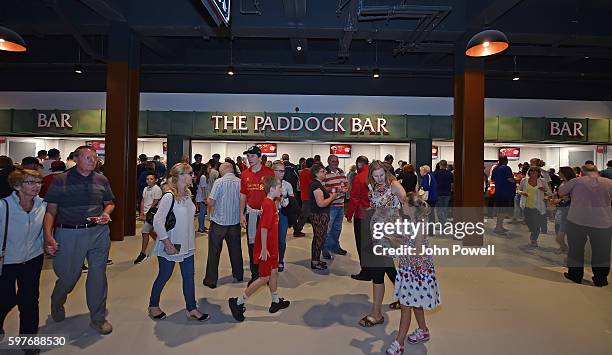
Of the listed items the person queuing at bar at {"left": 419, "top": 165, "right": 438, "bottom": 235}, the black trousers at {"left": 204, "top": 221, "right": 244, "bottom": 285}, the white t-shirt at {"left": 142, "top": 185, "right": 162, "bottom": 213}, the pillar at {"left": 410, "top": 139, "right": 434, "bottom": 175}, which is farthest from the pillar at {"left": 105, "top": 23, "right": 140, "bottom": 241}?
the pillar at {"left": 410, "top": 139, "right": 434, "bottom": 175}

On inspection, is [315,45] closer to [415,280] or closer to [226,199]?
[226,199]

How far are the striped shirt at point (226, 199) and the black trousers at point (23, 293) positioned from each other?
189cm

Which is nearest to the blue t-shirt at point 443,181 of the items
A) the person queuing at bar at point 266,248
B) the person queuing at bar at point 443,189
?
the person queuing at bar at point 443,189

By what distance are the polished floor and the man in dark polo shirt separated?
1.39 ft

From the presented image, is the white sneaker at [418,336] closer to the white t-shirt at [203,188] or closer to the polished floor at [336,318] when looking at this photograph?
the polished floor at [336,318]

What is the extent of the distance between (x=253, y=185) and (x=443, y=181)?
594 cm

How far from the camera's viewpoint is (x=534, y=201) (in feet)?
24.0

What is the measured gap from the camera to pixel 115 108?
7359 mm

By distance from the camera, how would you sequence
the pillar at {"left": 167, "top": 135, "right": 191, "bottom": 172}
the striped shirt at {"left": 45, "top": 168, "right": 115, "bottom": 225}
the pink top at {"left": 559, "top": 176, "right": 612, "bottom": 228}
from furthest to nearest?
the pillar at {"left": 167, "top": 135, "right": 191, "bottom": 172} < the pink top at {"left": 559, "top": 176, "right": 612, "bottom": 228} < the striped shirt at {"left": 45, "top": 168, "right": 115, "bottom": 225}

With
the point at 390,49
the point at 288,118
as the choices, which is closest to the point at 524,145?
the point at 390,49

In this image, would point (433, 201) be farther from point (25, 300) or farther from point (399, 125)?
point (25, 300)

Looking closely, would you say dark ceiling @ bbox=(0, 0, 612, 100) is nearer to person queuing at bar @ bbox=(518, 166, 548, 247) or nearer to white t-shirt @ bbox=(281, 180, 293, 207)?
person queuing at bar @ bbox=(518, 166, 548, 247)

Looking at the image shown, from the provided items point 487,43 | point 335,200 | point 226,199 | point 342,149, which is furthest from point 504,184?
point 226,199

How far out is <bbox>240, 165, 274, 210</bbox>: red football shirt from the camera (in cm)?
462
